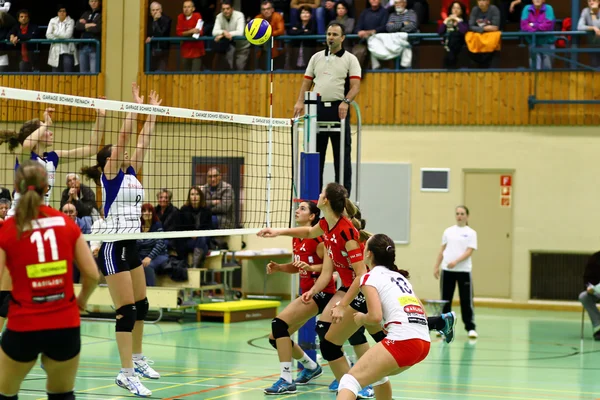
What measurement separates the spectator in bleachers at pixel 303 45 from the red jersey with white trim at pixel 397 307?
12.7 meters

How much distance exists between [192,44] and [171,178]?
2969 millimetres

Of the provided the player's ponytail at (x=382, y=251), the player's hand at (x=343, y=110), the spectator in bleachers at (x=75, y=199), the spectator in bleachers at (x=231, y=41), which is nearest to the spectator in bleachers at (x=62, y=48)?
the spectator in bleachers at (x=231, y=41)

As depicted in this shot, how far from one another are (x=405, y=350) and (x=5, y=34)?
699 inches

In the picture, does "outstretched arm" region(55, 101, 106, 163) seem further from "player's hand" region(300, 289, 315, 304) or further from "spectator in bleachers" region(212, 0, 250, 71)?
"spectator in bleachers" region(212, 0, 250, 71)

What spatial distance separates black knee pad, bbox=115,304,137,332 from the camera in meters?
8.45

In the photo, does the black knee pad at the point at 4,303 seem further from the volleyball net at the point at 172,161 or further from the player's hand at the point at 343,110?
Result: the player's hand at the point at 343,110

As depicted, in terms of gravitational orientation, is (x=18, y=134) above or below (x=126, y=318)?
above

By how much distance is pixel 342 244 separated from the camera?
8180mm

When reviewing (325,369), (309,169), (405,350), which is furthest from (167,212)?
(405,350)

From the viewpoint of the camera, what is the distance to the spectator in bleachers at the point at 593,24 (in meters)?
17.7

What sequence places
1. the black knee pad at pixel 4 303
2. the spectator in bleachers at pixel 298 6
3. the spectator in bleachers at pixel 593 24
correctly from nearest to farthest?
1. the black knee pad at pixel 4 303
2. the spectator in bleachers at pixel 593 24
3. the spectator in bleachers at pixel 298 6

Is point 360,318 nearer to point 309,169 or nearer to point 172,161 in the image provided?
point 309,169

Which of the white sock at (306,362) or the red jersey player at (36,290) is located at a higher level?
the red jersey player at (36,290)

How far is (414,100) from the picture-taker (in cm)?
A: 1864
